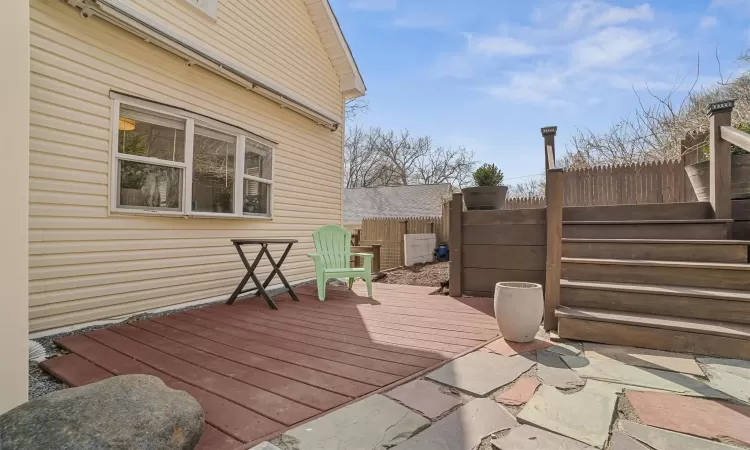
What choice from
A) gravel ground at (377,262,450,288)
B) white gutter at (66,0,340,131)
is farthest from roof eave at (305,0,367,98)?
gravel ground at (377,262,450,288)

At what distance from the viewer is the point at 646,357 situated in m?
2.27

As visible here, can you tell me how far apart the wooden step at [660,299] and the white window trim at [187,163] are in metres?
3.79

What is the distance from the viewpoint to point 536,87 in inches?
364

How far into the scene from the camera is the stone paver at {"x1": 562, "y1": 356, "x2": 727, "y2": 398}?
1809 millimetres

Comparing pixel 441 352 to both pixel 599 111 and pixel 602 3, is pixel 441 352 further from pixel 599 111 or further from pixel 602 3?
pixel 599 111

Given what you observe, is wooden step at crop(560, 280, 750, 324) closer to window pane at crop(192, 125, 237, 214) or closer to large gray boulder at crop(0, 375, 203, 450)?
large gray boulder at crop(0, 375, 203, 450)

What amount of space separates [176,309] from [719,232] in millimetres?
5368

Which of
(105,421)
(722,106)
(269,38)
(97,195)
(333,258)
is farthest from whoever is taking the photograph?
(269,38)

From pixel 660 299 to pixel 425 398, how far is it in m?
2.09

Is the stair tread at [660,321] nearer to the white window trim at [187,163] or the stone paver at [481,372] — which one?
the stone paver at [481,372]

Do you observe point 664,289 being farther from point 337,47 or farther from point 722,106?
point 337,47

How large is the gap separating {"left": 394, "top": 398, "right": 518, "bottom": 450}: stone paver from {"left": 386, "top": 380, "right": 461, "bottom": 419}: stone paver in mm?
61

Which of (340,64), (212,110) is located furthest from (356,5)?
(212,110)

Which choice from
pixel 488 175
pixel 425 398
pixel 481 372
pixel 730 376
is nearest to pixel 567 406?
pixel 481 372
